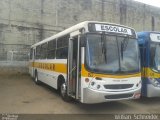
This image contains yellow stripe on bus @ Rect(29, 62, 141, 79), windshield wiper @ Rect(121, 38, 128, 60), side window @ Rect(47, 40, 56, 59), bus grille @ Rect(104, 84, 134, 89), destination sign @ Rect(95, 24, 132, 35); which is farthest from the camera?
side window @ Rect(47, 40, 56, 59)

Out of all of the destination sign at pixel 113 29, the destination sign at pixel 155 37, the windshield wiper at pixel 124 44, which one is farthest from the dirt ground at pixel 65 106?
the destination sign at pixel 113 29

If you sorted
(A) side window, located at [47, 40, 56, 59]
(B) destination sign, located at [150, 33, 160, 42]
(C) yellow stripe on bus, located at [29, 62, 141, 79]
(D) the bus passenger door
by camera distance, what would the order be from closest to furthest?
1. (C) yellow stripe on bus, located at [29, 62, 141, 79]
2. (D) the bus passenger door
3. (B) destination sign, located at [150, 33, 160, 42]
4. (A) side window, located at [47, 40, 56, 59]

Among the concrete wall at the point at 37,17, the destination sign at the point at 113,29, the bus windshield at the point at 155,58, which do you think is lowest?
the bus windshield at the point at 155,58

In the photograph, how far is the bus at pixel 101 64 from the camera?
7.93 meters

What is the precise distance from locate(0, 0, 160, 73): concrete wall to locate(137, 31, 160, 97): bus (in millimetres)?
14744

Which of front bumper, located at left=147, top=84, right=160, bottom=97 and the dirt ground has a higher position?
front bumper, located at left=147, top=84, right=160, bottom=97

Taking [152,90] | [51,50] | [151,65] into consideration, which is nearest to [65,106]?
[152,90]

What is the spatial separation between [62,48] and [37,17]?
45.9 feet

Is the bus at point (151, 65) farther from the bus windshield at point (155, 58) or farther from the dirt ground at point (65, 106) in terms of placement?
the dirt ground at point (65, 106)

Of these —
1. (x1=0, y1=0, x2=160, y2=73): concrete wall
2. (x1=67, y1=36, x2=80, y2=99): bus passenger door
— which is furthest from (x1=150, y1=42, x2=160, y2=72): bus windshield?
(x1=0, y1=0, x2=160, y2=73): concrete wall

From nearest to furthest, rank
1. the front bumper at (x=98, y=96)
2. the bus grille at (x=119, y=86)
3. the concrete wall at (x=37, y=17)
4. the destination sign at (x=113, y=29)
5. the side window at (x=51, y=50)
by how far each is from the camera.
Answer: the front bumper at (x=98, y=96)
the bus grille at (x=119, y=86)
the destination sign at (x=113, y=29)
the side window at (x=51, y=50)
the concrete wall at (x=37, y=17)

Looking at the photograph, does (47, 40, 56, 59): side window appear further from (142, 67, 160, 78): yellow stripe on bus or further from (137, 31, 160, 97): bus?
(142, 67, 160, 78): yellow stripe on bus

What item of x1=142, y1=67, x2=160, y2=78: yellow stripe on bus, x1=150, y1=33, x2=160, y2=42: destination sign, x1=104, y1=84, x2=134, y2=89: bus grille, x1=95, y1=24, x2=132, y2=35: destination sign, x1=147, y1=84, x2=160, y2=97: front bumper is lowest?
x1=147, y1=84, x2=160, y2=97: front bumper

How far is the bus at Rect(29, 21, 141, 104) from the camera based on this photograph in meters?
7.93
